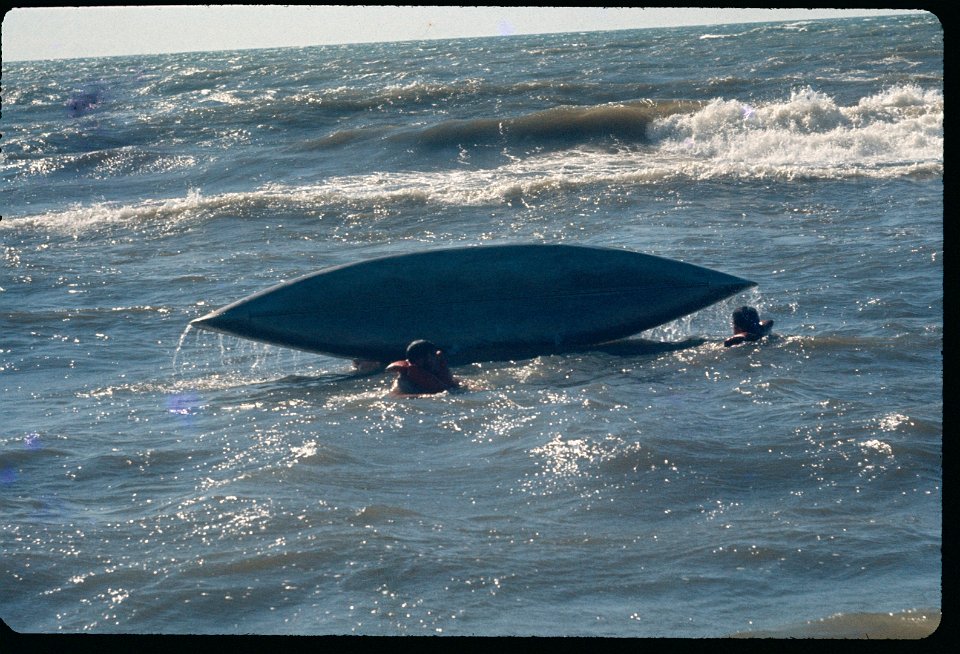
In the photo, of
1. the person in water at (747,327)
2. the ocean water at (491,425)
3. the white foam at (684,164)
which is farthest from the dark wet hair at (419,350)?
the white foam at (684,164)

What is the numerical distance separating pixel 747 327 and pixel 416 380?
117 inches

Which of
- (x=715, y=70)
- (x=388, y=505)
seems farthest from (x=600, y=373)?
(x=715, y=70)

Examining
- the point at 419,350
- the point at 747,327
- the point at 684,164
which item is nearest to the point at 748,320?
the point at 747,327

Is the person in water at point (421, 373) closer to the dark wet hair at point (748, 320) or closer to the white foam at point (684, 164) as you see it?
the dark wet hair at point (748, 320)

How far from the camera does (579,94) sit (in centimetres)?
3134

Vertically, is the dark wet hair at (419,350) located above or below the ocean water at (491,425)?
above

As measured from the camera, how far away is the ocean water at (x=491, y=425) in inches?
208

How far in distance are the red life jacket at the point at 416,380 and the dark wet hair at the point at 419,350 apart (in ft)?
0.18

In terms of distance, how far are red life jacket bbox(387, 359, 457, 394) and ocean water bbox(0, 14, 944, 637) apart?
7.5 inches

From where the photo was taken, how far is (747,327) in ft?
33.7

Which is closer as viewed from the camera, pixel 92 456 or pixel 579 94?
pixel 92 456

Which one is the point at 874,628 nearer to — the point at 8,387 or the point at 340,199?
the point at 8,387

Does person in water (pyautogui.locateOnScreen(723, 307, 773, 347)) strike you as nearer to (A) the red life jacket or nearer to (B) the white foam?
(A) the red life jacket

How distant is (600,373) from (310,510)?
380 cm
